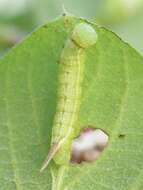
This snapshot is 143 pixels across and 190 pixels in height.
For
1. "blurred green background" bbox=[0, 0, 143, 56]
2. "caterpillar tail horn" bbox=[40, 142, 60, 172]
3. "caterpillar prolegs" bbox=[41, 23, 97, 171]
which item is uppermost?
"blurred green background" bbox=[0, 0, 143, 56]

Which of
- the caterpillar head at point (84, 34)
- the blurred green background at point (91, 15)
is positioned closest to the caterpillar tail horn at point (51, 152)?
the caterpillar head at point (84, 34)

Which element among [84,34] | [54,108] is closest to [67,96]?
[54,108]

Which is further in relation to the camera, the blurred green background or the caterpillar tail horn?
the blurred green background

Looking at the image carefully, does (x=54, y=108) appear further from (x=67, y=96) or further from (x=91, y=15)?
(x=91, y=15)

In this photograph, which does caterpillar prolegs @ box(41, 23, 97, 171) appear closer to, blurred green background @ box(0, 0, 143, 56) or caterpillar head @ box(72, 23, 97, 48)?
caterpillar head @ box(72, 23, 97, 48)

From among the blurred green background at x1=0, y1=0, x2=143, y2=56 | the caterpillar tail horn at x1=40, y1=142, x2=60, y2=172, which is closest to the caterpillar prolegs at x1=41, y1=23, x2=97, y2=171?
the caterpillar tail horn at x1=40, y1=142, x2=60, y2=172

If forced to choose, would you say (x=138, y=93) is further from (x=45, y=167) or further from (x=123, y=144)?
(x=45, y=167)
